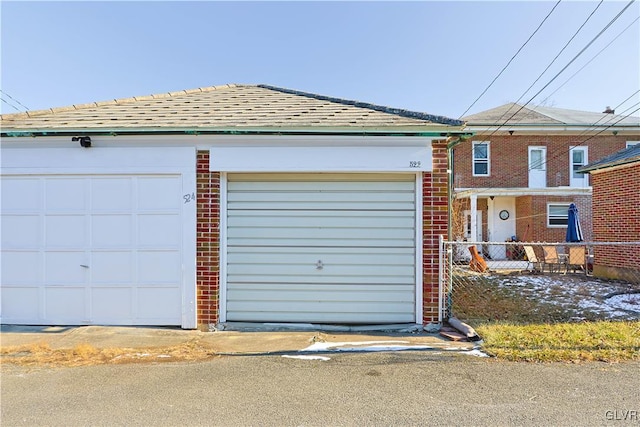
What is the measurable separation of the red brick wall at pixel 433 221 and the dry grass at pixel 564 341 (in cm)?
81

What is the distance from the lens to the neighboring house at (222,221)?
223 inches

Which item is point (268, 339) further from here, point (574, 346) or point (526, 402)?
point (574, 346)

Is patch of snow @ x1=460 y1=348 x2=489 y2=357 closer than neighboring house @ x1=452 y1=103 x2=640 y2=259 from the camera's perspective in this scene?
Yes

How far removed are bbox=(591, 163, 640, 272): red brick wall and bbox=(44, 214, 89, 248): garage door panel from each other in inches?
488

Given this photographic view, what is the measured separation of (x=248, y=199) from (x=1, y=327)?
4.43 metres

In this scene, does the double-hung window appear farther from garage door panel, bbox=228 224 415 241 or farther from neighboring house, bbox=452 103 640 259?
garage door panel, bbox=228 224 415 241

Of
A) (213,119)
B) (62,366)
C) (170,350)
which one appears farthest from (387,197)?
(62,366)

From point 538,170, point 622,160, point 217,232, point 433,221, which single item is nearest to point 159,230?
point 217,232

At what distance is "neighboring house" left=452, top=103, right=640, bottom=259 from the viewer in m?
16.4

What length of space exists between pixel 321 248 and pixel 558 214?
15642 millimetres

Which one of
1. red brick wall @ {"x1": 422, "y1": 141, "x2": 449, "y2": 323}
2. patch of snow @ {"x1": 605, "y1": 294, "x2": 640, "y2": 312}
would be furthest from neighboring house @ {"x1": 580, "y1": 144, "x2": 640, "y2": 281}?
red brick wall @ {"x1": 422, "y1": 141, "x2": 449, "y2": 323}

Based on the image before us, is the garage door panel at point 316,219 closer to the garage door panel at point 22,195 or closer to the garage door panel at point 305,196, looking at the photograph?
the garage door panel at point 305,196

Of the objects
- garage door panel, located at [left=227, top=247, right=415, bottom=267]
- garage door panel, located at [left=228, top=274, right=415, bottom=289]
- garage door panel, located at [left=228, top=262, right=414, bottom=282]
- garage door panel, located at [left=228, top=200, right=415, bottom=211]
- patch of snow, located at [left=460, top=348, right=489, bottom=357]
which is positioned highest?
garage door panel, located at [left=228, top=200, right=415, bottom=211]

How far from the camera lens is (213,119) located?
19.4ft
